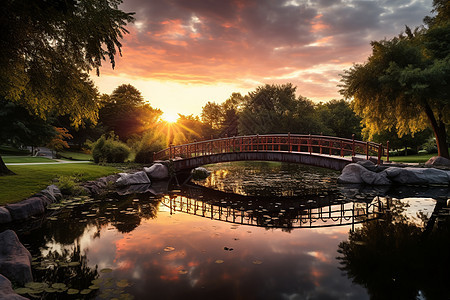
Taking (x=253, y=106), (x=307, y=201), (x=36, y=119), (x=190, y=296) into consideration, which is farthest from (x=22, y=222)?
(x=253, y=106)

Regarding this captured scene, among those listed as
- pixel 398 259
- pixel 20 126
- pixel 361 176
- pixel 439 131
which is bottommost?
pixel 398 259

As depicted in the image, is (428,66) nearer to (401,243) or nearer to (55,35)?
(401,243)

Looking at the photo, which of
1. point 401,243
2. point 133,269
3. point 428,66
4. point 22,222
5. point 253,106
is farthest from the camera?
point 253,106

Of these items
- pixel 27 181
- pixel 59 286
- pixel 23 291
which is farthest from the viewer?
pixel 27 181

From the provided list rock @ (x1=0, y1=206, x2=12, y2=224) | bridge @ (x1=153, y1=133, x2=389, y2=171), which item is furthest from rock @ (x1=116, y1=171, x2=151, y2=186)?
rock @ (x1=0, y1=206, x2=12, y2=224)

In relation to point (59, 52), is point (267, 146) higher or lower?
lower

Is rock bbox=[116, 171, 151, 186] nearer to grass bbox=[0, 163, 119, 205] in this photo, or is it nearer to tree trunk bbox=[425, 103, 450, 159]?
grass bbox=[0, 163, 119, 205]

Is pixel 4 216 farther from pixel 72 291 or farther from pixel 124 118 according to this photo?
pixel 124 118

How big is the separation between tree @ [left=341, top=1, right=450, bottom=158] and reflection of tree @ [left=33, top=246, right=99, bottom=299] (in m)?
18.4

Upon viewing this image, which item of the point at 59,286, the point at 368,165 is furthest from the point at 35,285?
the point at 368,165

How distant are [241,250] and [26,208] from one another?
7085 mm

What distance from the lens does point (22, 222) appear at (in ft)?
28.0

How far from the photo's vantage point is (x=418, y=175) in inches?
617

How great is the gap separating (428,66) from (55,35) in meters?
20.5
